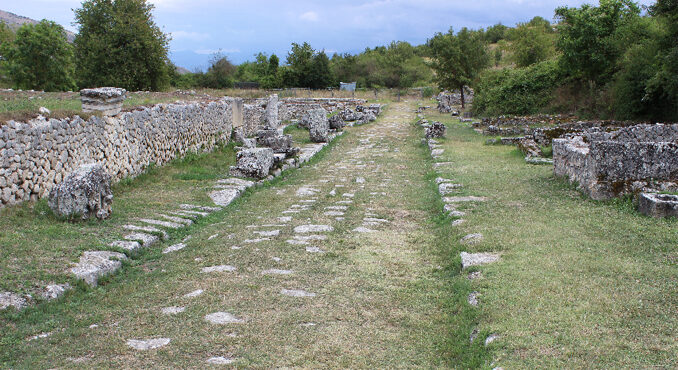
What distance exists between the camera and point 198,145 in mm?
15094

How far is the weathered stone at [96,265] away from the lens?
5.94 m

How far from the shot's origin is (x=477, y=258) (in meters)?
6.27

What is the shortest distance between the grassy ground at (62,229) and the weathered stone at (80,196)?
16 cm

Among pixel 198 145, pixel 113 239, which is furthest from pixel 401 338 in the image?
pixel 198 145

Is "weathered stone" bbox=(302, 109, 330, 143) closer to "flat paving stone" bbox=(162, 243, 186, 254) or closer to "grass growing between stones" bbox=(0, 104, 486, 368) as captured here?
"grass growing between stones" bbox=(0, 104, 486, 368)

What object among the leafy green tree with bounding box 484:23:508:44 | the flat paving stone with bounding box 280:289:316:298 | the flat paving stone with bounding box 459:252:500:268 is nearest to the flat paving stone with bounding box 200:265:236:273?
the flat paving stone with bounding box 280:289:316:298

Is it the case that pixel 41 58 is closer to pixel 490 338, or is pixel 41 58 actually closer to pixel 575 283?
pixel 575 283

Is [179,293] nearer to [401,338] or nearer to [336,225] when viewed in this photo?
[401,338]

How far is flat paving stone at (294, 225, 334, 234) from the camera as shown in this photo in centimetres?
809

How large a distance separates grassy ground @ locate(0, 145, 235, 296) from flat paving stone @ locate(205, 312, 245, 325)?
6.31ft

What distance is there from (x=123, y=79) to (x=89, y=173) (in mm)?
25735

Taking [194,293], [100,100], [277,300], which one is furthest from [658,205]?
[100,100]

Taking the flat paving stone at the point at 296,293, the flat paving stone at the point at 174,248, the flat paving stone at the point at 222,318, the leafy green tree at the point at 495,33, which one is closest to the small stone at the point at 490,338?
the flat paving stone at the point at 296,293

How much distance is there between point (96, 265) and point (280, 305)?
2490 mm
